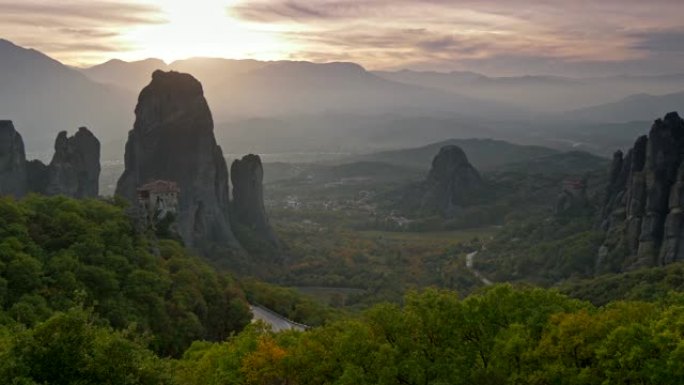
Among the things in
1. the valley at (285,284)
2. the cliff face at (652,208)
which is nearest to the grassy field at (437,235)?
the valley at (285,284)

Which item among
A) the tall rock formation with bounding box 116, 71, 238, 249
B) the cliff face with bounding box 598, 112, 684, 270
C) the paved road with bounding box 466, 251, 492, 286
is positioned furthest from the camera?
the paved road with bounding box 466, 251, 492, 286

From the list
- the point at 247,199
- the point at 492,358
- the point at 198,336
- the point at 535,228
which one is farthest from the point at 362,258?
the point at 492,358

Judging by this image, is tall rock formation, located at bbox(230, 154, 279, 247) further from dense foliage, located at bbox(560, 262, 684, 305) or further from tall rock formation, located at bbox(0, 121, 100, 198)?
dense foliage, located at bbox(560, 262, 684, 305)

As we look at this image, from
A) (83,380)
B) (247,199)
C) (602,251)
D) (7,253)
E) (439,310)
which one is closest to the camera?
(83,380)

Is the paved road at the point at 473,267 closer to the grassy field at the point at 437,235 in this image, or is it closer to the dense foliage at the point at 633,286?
the grassy field at the point at 437,235

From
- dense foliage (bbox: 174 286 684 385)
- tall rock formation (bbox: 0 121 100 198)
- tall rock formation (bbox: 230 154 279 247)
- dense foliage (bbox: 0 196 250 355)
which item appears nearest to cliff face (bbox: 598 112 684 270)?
tall rock formation (bbox: 230 154 279 247)

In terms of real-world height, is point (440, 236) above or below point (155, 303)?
below

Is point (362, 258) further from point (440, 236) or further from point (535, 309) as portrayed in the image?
point (535, 309)
